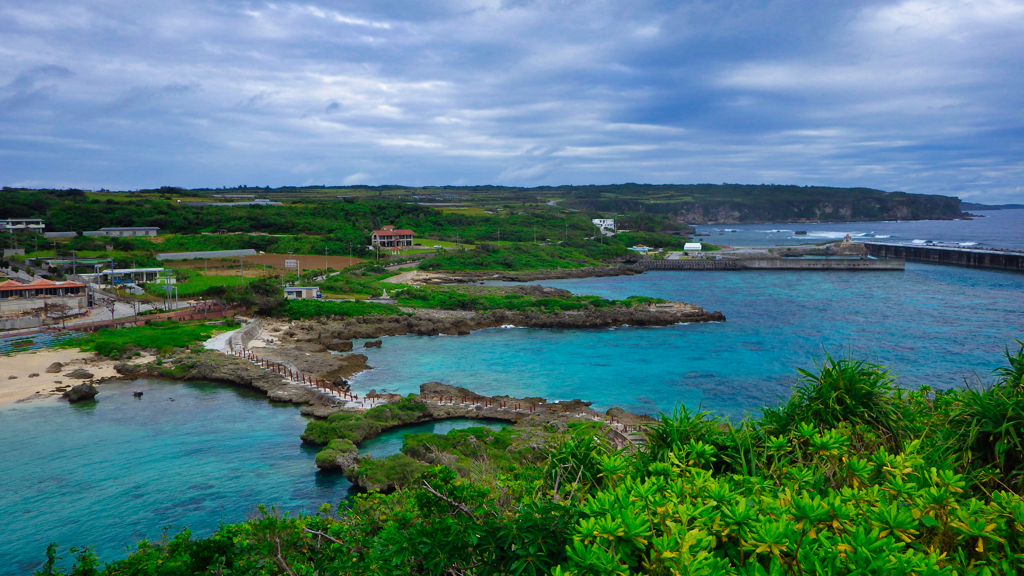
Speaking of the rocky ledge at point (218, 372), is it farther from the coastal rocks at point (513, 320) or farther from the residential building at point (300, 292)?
the residential building at point (300, 292)

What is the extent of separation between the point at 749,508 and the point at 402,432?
1808 centimetres

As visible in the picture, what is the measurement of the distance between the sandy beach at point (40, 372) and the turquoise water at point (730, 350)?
11.7m

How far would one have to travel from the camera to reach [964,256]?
235 feet

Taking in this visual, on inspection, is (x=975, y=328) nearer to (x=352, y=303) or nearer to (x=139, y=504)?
(x=352, y=303)

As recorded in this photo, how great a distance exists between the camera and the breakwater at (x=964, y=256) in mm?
66562

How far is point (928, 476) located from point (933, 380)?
27231 millimetres

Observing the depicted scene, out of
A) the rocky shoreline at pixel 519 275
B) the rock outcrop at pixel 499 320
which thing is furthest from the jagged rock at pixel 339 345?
the rocky shoreline at pixel 519 275

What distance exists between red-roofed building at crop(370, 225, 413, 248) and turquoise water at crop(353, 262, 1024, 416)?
35519 mm

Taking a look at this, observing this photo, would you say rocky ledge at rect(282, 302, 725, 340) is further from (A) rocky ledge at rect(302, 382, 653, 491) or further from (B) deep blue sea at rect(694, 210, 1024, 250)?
(B) deep blue sea at rect(694, 210, 1024, 250)

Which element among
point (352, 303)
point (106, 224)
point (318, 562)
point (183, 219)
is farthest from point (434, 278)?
point (318, 562)

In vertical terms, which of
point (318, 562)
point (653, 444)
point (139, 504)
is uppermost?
point (653, 444)

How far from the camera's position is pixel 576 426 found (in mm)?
6047

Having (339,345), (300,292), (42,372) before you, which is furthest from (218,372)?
(300,292)

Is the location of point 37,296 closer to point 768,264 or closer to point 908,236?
point 768,264
